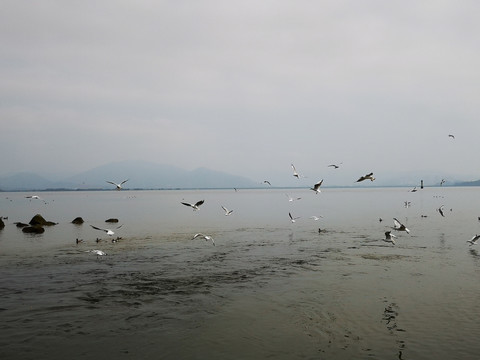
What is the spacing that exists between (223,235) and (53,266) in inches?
807

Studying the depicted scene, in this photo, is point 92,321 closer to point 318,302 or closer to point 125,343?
point 125,343

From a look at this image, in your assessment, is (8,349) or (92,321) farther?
(92,321)

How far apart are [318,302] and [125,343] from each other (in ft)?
28.8

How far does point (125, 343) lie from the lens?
14.1m

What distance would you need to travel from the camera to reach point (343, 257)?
29.4 m

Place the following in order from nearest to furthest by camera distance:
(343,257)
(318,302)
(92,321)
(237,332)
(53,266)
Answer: (237,332) < (92,321) < (318,302) < (53,266) < (343,257)

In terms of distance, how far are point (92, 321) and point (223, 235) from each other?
28.7 meters

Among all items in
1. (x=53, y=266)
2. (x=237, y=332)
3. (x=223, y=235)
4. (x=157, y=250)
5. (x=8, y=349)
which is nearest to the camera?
(x=8, y=349)

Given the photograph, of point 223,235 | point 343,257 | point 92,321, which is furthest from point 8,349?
point 223,235

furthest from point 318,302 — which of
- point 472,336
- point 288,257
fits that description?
point 288,257

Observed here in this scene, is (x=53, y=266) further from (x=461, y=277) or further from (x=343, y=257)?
(x=461, y=277)

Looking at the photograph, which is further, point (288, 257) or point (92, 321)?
point (288, 257)

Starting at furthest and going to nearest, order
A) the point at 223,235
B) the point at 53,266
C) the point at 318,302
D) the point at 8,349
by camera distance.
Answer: the point at 223,235 → the point at 53,266 → the point at 318,302 → the point at 8,349

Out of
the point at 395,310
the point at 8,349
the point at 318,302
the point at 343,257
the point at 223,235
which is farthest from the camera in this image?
the point at 223,235
